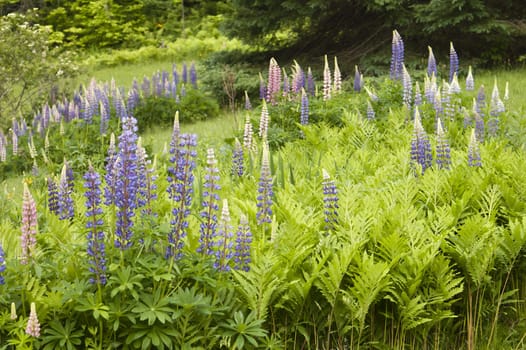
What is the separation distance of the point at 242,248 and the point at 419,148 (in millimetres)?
2102

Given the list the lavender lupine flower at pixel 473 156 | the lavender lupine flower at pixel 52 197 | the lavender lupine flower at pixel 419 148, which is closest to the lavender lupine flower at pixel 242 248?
the lavender lupine flower at pixel 52 197

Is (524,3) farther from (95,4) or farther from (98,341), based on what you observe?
(95,4)

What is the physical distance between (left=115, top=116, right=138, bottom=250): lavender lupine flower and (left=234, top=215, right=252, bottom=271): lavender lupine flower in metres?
0.56

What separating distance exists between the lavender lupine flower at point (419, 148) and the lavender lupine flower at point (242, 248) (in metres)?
1.90

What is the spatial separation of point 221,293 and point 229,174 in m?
2.39

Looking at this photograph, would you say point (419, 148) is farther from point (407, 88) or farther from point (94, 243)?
point (94, 243)

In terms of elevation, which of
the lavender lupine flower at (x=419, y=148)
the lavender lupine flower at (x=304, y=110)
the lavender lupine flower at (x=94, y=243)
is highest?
the lavender lupine flower at (x=94, y=243)

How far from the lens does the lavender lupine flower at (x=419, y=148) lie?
15.0 feet

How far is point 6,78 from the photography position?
1270cm

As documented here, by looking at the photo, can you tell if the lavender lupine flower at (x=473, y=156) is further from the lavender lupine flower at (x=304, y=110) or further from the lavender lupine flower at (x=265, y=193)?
the lavender lupine flower at (x=304, y=110)

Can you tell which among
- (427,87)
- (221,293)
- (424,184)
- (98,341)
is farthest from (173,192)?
(427,87)

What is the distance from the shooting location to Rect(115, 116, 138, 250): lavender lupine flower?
9.06 ft

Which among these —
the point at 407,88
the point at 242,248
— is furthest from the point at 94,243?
the point at 407,88

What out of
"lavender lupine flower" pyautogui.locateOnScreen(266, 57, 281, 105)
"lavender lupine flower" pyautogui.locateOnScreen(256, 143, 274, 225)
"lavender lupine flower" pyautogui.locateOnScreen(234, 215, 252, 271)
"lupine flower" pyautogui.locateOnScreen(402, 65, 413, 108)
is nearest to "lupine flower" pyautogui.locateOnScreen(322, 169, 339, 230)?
"lavender lupine flower" pyautogui.locateOnScreen(256, 143, 274, 225)
